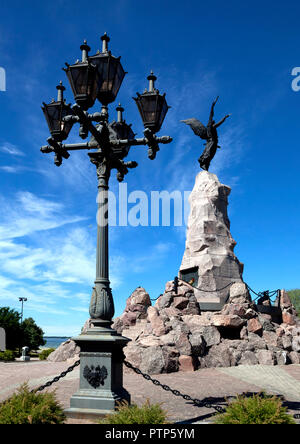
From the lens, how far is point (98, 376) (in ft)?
21.7

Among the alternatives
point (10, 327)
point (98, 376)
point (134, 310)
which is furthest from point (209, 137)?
point (10, 327)

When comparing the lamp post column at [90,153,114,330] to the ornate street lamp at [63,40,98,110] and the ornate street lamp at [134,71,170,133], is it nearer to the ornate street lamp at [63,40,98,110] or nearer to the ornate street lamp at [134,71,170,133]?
the ornate street lamp at [134,71,170,133]

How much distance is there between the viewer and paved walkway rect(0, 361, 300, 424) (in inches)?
318

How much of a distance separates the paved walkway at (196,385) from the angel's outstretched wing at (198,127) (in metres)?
13.8

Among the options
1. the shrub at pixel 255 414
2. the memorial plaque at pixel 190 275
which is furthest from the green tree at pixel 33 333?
the shrub at pixel 255 414

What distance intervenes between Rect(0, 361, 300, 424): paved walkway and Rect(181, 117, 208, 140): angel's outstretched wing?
45.2 feet

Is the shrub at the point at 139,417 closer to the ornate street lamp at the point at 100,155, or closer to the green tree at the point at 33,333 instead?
the ornate street lamp at the point at 100,155

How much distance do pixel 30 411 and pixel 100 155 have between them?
15.2ft

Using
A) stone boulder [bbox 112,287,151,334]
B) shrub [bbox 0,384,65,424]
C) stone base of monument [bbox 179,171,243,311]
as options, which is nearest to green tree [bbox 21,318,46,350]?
stone boulder [bbox 112,287,151,334]

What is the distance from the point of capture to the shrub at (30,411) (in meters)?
4.61

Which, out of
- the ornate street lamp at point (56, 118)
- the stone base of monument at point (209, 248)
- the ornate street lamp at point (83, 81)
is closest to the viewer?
the ornate street lamp at point (83, 81)

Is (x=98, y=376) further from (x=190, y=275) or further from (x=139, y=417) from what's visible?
(x=190, y=275)

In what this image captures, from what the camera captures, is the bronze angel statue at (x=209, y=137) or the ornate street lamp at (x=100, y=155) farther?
the bronze angel statue at (x=209, y=137)

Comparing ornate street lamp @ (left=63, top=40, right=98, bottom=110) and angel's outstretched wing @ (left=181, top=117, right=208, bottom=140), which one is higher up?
angel's outstretched wing @ (left=181, top=117, right=208, bottom=140)
